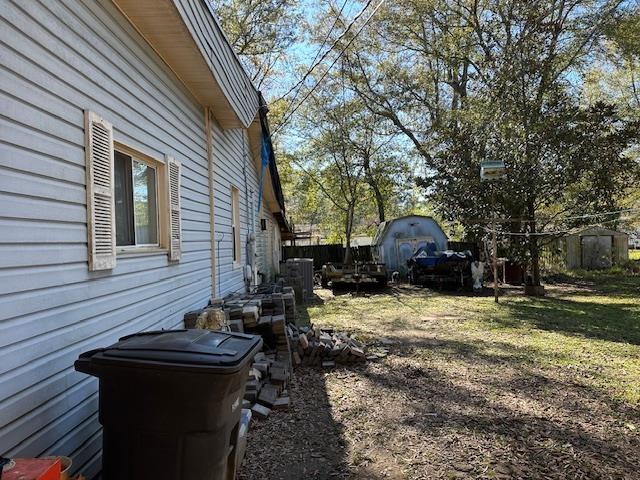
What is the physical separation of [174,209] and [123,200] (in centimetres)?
99

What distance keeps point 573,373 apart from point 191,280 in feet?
15.2

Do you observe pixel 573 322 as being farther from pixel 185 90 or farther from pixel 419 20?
pixel 419 20

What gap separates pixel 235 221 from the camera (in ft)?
28.7

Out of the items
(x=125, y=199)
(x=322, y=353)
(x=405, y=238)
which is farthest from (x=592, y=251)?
(x=125, y=199)

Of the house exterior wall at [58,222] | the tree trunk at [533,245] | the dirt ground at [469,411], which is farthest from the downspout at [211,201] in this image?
the tree trunk at [533,245]

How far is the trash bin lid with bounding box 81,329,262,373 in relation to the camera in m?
2.14

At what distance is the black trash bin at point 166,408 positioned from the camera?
6.96ft

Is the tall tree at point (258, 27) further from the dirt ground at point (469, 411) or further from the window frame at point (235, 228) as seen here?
the dirt ground at point (469, 411)

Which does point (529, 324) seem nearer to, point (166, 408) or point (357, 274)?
point (357, 274)

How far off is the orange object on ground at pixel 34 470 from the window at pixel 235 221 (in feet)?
21.5

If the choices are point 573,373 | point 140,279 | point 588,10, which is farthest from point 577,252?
point 140,279

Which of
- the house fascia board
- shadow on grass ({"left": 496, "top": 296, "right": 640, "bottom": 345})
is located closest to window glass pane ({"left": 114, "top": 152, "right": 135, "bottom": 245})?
the house fascia board

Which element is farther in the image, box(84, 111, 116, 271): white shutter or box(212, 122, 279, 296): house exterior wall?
box(212, 122, 279, 296): house exterior wall

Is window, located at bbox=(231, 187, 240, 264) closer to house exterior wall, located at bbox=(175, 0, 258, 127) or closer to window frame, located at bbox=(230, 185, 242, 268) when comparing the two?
window frame, located at bbox=(230, 185, 242, 268)
